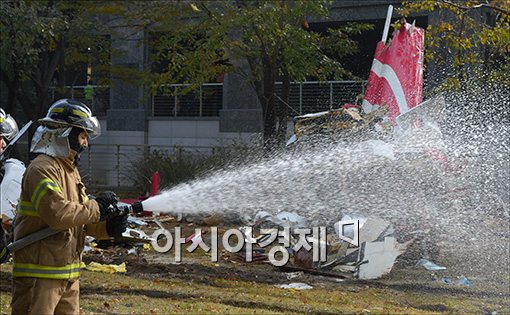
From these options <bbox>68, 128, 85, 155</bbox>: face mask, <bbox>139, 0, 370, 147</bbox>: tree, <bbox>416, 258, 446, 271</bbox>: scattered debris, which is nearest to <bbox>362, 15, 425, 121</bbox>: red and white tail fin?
<bbox>416, 258, 446, 271</bbox>: scattered debris

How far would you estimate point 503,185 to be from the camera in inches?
469

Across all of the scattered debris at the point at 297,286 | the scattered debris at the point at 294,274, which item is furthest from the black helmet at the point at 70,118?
the scattered debris at the point at 294,274

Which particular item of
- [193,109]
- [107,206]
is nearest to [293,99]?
[193,109]

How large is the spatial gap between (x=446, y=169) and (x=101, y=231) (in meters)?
6.01

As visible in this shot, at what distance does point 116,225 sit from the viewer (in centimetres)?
507

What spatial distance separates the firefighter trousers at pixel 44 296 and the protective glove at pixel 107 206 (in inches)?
16.3

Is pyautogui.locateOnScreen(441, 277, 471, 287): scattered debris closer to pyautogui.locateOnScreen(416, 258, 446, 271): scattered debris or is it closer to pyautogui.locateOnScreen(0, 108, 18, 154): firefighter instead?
pyautogui.locateOnScreen(416, 258, 446, 271): scattered debris

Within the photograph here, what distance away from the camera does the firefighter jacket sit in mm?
4512

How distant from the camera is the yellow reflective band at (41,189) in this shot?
452 cm

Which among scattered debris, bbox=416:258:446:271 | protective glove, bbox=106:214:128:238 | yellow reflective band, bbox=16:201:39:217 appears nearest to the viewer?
yellow reflective band, bbox=16:201:39:217

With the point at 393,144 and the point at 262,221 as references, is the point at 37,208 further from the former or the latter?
the point at 262,221

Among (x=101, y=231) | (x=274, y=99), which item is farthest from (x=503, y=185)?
(x=101, y=231)

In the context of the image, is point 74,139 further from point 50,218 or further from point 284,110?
point 284,110

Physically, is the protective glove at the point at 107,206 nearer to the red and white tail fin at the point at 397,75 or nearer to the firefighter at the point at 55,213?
the firefighter at the point at 55,213
